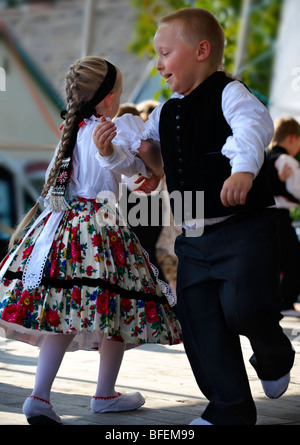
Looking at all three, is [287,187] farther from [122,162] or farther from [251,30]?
[122,162]

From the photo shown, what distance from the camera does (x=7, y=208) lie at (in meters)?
9.09

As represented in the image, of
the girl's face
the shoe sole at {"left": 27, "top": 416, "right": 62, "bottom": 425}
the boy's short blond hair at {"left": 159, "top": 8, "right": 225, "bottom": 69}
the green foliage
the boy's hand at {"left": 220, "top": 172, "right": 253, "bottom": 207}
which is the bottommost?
the shoe sole at {"left": 27, "top": 416, "right": 62, "bottom": 425}

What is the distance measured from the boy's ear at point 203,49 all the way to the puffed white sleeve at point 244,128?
126 millimetres

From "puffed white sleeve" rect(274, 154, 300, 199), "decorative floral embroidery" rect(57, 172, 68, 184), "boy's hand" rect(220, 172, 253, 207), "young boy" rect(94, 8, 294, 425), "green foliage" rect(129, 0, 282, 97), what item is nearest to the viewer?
"boy's hand" rect(220, 172, 253, 207)

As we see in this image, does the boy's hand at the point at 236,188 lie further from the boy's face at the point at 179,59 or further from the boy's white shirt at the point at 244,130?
the boy's face at the point at 179,59

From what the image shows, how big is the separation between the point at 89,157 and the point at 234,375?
90 cm

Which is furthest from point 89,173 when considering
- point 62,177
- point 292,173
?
point 292,173

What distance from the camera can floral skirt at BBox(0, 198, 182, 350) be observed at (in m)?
2.29

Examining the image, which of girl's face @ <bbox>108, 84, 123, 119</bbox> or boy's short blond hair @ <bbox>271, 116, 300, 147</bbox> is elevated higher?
boy's short blond hair @ <bbox>271, 116, 300, 147</bbox>

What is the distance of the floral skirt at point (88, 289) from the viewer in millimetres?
2285

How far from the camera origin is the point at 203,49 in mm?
2139

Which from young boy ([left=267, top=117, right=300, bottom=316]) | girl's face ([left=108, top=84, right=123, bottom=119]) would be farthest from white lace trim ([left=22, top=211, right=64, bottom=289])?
young boy ([left=267, top=117, right=300, bottom=316])

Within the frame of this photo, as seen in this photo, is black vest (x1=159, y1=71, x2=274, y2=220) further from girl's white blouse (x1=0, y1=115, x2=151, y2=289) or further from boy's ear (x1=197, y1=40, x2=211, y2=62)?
girl's white blouse (x1=0, y1=115, x2=151, y2=289)
